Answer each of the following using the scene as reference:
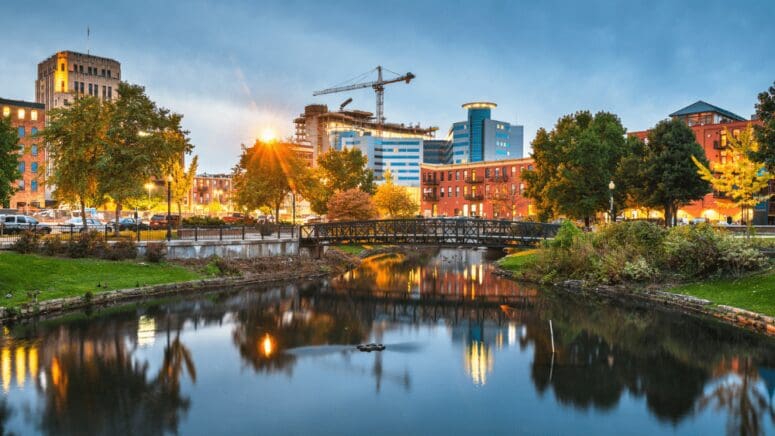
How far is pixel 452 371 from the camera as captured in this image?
66.4ft

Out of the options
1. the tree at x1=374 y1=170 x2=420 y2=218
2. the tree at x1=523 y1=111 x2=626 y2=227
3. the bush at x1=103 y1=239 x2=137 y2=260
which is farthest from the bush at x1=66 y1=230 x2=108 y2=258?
the tree at x1=374 y1=170 x2=420 y2=218

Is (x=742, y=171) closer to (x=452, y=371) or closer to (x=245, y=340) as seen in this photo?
(x=452, y=371)

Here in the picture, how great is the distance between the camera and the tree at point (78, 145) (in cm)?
4053

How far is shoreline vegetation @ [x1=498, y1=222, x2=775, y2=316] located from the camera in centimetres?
2964

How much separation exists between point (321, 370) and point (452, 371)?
4587 mm

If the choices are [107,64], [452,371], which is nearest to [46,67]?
[107,64]

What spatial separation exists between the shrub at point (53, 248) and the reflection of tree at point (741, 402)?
32911mm

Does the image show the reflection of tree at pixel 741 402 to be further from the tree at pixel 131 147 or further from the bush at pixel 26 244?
the tree at pixel 131 147

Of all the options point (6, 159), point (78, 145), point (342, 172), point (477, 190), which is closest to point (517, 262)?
point (342, 172)

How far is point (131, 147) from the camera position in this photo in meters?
42.4

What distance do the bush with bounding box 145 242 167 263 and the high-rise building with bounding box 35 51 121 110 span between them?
120569mm

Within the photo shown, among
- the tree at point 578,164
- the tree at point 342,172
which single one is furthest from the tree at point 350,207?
the tree at point 578,164

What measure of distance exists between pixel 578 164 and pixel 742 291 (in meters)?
25.8

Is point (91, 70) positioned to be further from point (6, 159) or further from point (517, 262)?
point (517, 262)
